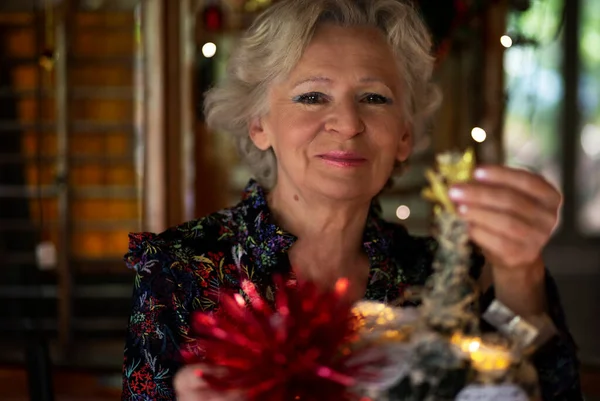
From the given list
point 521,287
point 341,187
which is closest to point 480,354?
point 521,287

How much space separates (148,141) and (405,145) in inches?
87.6

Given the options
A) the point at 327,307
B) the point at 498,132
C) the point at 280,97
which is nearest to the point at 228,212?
the point at 280,97

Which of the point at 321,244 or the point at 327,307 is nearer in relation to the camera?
the point at 327,307

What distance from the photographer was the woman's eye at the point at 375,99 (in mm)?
1242

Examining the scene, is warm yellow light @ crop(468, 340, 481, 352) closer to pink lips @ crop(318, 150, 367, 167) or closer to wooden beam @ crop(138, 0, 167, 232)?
pink lips @ crop(318, 150, 367, 167)

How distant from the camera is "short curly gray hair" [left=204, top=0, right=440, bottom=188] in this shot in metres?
1.29

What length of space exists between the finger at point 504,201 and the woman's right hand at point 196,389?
30 cm

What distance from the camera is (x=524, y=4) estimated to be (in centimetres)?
293

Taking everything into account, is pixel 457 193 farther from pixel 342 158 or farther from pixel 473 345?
pixel 342 158

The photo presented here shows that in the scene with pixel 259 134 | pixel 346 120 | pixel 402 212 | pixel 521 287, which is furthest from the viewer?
pixel 402 212

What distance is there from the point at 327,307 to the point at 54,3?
360 cm

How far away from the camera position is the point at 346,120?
1.20m

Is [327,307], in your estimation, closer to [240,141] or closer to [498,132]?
[240,141]

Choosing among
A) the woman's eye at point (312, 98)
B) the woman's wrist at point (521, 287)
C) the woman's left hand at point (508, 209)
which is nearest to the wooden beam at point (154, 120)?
the woman's eye at point (312, 98)
